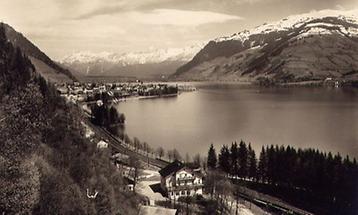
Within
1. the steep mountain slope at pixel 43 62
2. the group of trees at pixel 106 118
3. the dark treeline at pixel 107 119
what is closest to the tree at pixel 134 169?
the dark treeline at pixel 107 119

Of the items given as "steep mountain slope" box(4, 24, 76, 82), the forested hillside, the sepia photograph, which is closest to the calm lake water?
the sepia photograph

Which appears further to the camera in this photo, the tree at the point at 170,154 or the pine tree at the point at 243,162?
the tree at the point at 170,154

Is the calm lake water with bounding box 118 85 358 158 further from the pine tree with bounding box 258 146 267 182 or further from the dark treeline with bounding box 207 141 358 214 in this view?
the pine tree with bounding box 258 146 267 182

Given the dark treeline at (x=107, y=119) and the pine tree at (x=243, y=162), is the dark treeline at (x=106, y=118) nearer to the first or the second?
the dark treeline at (x=107, y=119)

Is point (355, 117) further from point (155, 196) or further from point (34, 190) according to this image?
point (34, 190)

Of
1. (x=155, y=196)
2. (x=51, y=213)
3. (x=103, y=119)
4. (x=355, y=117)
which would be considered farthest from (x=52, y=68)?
(x=51, y=213)

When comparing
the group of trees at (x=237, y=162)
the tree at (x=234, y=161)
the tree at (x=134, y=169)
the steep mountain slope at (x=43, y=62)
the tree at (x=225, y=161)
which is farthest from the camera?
the steep mountain slope at (x=43, y=62)

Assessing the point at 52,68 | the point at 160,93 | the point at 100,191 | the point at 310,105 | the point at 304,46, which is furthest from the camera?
the point at 304,46
